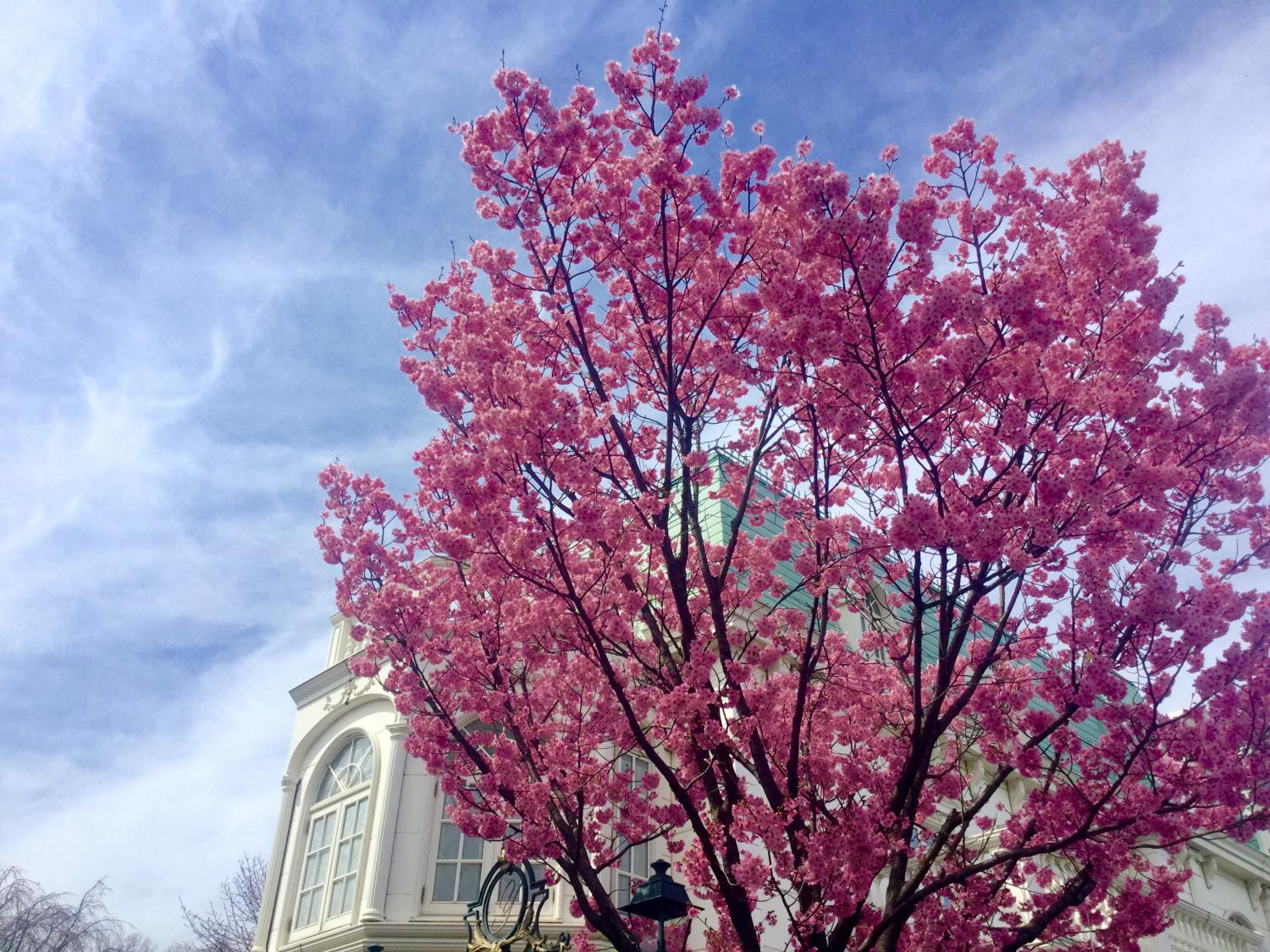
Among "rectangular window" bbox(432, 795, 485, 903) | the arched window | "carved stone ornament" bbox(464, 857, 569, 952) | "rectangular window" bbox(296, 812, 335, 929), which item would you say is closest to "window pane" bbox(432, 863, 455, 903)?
"rectangular window" bbox(432, 795, 485, 903)

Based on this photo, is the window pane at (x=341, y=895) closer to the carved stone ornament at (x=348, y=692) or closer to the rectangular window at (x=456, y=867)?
the rectangular window at (x=456, y=867)

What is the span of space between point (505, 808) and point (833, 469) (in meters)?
3.85

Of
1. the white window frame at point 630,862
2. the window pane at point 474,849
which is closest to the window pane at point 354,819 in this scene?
the window pane at point 474,849

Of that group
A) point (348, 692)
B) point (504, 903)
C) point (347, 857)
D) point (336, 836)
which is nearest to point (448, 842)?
point (347, 857)

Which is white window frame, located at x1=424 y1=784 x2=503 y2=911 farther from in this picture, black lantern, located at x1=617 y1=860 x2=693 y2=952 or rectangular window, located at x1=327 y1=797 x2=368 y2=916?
black lantern, located at x1=617 y1=860 x2=693 y2=952

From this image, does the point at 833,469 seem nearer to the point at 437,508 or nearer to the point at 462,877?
the point at 437,508

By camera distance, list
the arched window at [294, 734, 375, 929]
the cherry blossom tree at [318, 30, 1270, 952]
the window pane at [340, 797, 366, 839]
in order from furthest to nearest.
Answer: the window pane at [340, 797, 366, 839], the arched window at [294, 734, 375, 929], the cherry blossom tree at [318, 30, 1270, 952]

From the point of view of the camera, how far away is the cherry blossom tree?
6.40 metres

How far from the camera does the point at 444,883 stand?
1031cm

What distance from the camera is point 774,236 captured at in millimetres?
7738

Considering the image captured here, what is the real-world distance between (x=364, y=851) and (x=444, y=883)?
100 cm

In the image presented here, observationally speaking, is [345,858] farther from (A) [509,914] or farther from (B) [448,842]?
(A) [509,914]

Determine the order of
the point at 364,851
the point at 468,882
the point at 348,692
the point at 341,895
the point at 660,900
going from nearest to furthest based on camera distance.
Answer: the point at 660,900, the point at 468,882, the point at 364,851, the point at 341,895, the point at 348,692

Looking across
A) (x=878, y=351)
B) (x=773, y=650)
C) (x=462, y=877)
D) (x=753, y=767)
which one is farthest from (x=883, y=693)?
(x=462, y=877)
